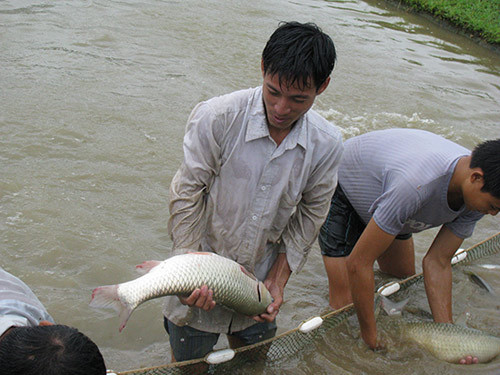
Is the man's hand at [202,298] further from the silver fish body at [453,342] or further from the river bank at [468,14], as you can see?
the river bank at [468,14]

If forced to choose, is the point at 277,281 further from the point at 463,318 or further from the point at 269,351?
the point at 463,318

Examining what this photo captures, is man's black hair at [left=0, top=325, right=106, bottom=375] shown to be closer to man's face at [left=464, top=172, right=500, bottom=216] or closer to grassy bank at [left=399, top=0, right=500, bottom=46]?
man's face at [left=464, top=172, right=500, bottom=216]

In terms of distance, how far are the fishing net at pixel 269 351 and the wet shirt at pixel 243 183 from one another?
0.25 m

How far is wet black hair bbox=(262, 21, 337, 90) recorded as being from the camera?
2170 millimetres

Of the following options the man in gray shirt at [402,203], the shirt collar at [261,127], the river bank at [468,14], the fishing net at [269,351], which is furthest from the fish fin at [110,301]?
the river bank at [468,14]

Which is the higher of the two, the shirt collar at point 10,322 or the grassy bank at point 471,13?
the grassy bank at point 471,13

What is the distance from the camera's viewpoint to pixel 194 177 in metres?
2.42

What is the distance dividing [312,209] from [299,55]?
85 cm

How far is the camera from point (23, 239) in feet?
14.2

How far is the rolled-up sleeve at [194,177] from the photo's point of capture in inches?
93.6

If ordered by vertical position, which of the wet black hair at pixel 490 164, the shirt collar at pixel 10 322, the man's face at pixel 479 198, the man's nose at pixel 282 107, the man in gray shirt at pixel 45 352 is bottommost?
the shirt collar at pixel 10 322

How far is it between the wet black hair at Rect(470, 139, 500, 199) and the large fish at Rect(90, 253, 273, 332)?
1360mm

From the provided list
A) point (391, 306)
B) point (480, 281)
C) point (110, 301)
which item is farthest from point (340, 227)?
point (110, 301)

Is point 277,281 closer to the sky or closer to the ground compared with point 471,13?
closer to the ground
